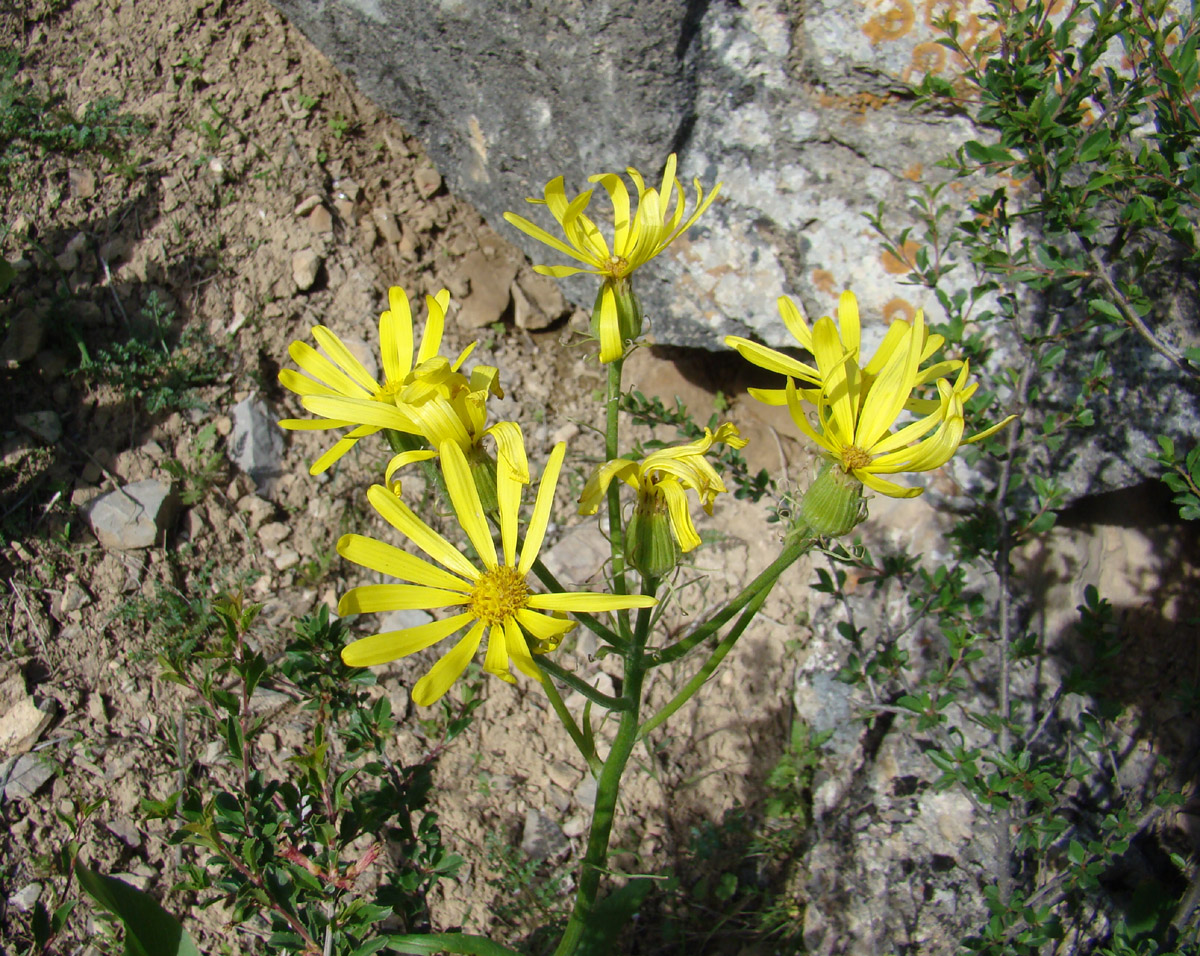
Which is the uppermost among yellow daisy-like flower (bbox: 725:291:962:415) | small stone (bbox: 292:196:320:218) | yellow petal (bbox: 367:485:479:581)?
small stone (bbox: 292:196:320:218)

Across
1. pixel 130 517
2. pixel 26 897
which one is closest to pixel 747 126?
pixel 130 517

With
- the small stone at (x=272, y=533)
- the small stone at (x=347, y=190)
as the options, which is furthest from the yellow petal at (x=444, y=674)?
the small stone at (x=347, y=190)

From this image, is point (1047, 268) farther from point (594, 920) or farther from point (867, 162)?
point (594, 920)

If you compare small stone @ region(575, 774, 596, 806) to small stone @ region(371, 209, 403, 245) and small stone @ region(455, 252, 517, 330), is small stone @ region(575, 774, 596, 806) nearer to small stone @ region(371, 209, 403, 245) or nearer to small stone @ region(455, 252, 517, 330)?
small stone @ region(455, 252, 517, 330)

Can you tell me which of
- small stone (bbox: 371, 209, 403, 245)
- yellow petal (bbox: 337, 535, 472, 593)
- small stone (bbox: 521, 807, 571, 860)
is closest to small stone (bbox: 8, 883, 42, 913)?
small stone (bbox: 521, 807, 571, 860)

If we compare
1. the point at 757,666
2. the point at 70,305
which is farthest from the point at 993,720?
the point at 70,305

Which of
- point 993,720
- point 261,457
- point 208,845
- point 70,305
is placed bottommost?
point 208,845
